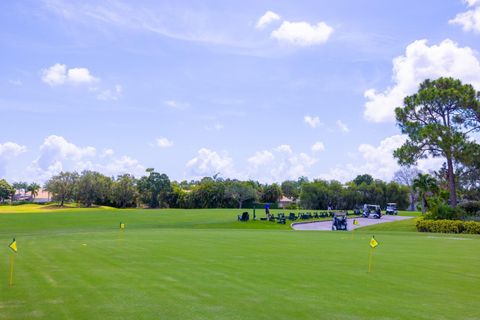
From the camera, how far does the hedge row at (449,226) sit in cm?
4178

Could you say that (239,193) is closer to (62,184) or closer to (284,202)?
→ (284,202)

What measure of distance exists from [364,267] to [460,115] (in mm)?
44931

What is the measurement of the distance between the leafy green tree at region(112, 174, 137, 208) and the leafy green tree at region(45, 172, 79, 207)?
439 inches

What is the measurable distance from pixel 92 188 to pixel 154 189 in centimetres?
1883

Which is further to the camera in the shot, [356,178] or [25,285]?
[356,178]

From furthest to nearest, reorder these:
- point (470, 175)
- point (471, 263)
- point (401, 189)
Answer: point (401, 189), point (470, 175), point (471, 263)

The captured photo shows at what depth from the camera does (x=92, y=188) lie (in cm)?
11794

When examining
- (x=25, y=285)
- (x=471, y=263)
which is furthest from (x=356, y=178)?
(x=25, y=285)

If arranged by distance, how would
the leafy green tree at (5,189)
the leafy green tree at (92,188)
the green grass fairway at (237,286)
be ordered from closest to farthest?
the green grass fairway at (237,286) → the leafy green tree at (92,188) → the leafy green tree at (5,189)

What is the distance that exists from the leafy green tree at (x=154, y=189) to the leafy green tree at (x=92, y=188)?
440 inches

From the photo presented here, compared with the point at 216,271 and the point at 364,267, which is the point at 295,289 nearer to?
the point at 216,271

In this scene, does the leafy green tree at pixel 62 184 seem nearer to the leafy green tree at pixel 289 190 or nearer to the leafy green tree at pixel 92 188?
the leafy green tree at pixel 92 188

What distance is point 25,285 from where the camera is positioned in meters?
11.4

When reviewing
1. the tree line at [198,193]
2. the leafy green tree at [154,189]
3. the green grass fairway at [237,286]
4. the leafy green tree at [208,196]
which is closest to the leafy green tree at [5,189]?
the tree line at [198,193]
